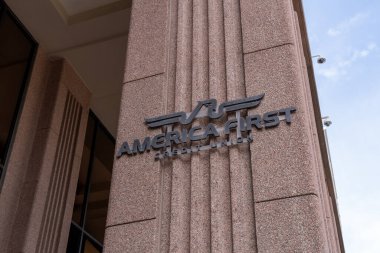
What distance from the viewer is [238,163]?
20.3ft

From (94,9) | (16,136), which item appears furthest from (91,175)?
(94,9)

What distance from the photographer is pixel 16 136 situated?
11711 mm

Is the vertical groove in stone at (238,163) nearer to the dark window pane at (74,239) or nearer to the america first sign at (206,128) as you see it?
the america first sign at (206,128)

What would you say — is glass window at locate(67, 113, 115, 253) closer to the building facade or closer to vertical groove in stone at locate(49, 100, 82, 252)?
vertical groove in stone at locate(49, 100, 82, 252)

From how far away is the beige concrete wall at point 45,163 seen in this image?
10898mm

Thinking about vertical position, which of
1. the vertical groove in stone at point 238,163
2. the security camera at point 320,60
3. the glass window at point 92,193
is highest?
the security camera at point 320,60

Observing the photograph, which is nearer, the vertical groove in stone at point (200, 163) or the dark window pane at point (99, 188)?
the vertical groove in stone at point (200, 163)

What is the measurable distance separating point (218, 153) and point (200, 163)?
9.5 inches

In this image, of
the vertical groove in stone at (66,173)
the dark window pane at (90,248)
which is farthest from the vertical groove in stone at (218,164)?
the dark window pane at (90,248)

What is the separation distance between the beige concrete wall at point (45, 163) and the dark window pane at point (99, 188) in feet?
4.33

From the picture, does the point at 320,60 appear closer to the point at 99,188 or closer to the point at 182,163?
the point at 99,188

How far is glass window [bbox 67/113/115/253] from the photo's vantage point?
1337cm

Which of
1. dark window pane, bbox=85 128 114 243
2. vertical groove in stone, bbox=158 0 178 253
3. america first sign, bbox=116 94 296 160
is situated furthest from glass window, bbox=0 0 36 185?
america first sign, bbox=116 94 296 160

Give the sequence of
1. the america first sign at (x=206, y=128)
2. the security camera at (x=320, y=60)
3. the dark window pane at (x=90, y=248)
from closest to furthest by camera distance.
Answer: the america first sign at (x=206, y=128) < the dark window pane at (x=90, y=248) < the security camera at (x=320, y=60)
